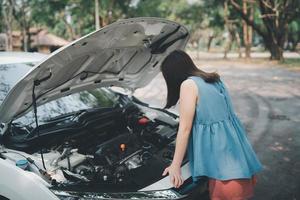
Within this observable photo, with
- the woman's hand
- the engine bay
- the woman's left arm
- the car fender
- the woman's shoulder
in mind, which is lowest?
the engine bay

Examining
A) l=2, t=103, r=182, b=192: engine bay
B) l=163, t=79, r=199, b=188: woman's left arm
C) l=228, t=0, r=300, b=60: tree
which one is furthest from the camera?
l=228, t=0, r=300, b=60: tree

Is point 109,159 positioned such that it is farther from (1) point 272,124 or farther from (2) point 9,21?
(2) point 9,21

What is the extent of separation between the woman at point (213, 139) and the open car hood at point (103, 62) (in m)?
0.92

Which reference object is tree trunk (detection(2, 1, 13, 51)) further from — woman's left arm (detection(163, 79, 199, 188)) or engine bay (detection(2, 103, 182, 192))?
woman's left arm (detection(163, 79, 199, 188))

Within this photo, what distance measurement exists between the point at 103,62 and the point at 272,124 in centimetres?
487

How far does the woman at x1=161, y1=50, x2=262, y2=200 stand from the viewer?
8.23ft

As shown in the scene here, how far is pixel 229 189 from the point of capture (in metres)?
2.54

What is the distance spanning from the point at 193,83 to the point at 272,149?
4117 mm

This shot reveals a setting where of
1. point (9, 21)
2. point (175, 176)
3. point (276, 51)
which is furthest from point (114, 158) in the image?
point (9, 21)

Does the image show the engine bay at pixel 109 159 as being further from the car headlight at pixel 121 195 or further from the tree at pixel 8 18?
the tree at pixel 8 18

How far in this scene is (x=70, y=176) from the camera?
3.02m

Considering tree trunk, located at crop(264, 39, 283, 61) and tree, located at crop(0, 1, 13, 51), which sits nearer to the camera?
tree trunk, located at crop(264, 39, 283, 61)

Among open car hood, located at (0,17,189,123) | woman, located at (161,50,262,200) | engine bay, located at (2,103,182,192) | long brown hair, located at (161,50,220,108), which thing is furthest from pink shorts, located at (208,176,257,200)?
open car hood, located at (0,17,189,123)

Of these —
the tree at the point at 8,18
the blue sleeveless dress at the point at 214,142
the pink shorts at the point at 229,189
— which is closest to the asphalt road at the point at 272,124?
the pink shorts at the point at 229,189
